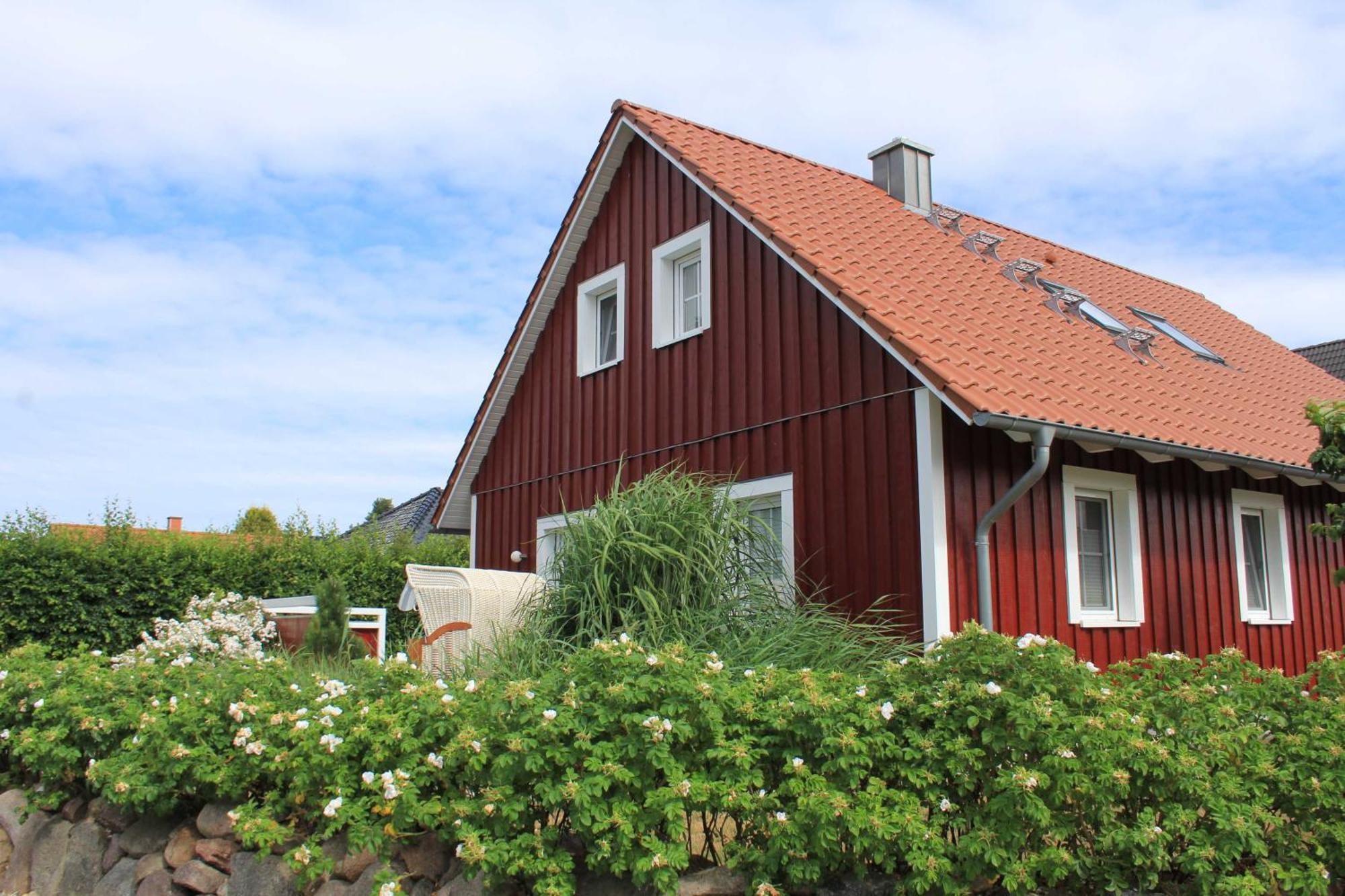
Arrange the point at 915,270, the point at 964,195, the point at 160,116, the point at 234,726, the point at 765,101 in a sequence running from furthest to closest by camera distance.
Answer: the point at 964,195 < the point at 915,270 < the point at 765,101 < the point at 160,116 < the point at 234,726

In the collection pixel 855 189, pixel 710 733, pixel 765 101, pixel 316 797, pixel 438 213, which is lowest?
pixel 316 797

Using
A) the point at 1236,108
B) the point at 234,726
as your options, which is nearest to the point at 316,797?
the point at 234,726

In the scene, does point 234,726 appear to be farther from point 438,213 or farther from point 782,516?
point 782,516

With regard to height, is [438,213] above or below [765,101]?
below

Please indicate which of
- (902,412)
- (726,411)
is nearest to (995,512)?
(902,412)

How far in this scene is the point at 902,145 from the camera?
1287 centimetres

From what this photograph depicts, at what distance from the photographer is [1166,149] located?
9.05 meters

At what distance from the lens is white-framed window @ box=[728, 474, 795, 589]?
8.59 meters

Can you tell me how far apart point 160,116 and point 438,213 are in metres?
1.82

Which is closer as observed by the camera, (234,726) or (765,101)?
(234,726)

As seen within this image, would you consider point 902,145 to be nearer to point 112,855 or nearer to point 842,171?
point 842,171

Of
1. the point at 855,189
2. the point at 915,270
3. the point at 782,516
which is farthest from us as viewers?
the point at 855,189

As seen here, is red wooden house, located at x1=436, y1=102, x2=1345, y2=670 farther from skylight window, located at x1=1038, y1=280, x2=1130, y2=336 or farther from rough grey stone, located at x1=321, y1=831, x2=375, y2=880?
rough grey stone, located at x1=321, y1=831, x2=375, y2=880

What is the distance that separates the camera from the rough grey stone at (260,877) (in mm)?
5035
